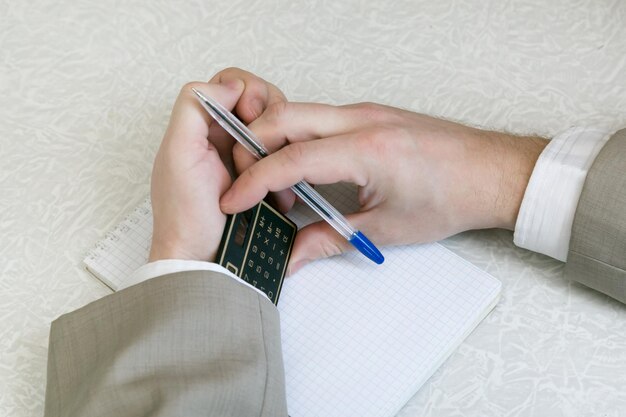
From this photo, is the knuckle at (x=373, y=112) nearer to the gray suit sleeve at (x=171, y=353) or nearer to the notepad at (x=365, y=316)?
the notepad at (x=365, y=316)

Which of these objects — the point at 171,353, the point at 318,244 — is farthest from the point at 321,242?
the point at 171,353

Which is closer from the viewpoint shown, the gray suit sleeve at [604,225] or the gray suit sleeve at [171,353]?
the gray suit sleeve at [171,353]

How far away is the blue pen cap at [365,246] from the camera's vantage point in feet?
2.78

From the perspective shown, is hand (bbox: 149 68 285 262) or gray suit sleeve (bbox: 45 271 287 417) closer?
gray suit sleeve (bbox: 45 271 287 417)

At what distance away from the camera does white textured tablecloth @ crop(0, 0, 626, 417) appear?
81 cm

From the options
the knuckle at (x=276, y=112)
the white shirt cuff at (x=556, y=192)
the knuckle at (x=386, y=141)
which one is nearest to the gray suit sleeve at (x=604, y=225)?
the white shirt cuff at (x=556, y=192)

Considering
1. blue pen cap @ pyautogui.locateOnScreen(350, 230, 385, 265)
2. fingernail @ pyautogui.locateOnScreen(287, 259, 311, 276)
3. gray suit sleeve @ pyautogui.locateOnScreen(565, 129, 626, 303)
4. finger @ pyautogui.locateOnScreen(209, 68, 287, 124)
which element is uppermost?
finger @ pyautogui.locateOnScreen(209, 68, 287, 124)

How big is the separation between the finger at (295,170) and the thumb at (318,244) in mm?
56

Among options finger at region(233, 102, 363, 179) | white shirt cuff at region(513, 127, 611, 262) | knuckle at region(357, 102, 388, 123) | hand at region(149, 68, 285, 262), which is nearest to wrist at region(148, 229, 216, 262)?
hand at region(149, 68, 285, 262)

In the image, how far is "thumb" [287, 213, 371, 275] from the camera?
33.8 inches

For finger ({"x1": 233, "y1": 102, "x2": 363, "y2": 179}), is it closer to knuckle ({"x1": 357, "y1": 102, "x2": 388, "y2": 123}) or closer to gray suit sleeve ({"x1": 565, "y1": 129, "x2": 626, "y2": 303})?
knuckle ({"x1": 357, "y1": 102, "x2": 388, "y2": 123})

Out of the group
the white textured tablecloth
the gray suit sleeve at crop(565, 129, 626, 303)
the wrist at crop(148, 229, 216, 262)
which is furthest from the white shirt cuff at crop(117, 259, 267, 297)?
the gray suit sleeve at crop(565, 129, 626, 303)

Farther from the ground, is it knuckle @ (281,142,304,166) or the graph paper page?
knuckle @ (281,142,304,166)

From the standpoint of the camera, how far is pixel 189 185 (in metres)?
0.81
